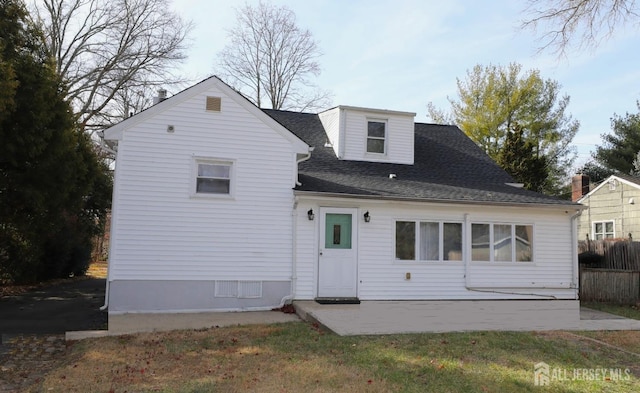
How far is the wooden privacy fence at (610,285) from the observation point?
14500mm

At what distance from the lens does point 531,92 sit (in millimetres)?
33656

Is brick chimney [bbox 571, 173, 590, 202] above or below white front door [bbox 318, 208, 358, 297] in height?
above

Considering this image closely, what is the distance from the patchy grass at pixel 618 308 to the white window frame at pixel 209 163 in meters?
9.81

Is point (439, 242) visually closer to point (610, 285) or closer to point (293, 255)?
point (293, 255)

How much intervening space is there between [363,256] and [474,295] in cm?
315

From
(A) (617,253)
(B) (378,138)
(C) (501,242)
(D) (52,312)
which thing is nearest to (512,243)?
(C) (501,242)

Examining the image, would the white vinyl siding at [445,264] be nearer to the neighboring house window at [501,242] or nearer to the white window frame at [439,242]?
the white window frame at [439,242]

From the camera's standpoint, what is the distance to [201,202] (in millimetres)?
11367

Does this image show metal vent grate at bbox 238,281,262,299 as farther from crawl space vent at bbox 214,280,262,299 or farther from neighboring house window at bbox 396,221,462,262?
neighboring house window at bbox 396,221,462,262

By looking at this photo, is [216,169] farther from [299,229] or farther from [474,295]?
[474,295]

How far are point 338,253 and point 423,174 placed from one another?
388cm

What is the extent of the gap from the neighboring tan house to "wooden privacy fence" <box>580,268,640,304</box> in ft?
20.0

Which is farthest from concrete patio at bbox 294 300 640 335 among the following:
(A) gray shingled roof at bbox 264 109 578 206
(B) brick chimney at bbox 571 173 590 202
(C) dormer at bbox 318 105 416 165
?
(B) brick chimney at bbox 571 173 590 202

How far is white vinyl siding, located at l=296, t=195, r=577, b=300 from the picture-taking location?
1201 cm
